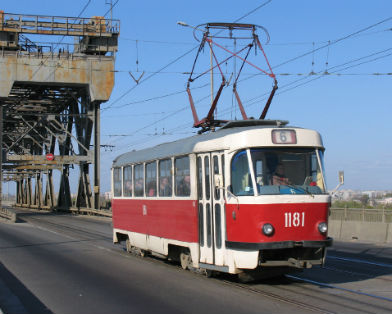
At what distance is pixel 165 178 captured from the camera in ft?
43.5

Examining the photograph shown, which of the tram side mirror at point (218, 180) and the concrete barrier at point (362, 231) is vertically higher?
the tram side mirror at point (218, 180)

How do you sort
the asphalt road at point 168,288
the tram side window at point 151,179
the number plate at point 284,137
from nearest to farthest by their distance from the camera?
the asphalt road at point 168,288 → the number plate at point 284,137 → the tram side window at point 151,179

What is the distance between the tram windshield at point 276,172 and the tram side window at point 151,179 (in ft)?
12.1

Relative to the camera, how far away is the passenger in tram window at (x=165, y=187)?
511 inches

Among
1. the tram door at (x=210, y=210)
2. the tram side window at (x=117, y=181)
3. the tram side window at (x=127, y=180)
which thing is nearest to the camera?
the tram door at (x=210, y=210)

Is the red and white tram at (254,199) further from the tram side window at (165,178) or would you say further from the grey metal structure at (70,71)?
the grey metal structure at (70,71)

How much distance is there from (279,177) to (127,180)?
Result: 6823 mm

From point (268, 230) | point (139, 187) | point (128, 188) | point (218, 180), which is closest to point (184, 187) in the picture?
point (218, 180)

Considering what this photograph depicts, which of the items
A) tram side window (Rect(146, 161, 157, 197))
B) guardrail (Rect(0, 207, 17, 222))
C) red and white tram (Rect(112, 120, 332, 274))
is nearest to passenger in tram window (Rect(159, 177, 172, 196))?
tram side window (Rect(146, 161, 157, 197))

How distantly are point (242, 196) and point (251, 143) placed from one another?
0.94m

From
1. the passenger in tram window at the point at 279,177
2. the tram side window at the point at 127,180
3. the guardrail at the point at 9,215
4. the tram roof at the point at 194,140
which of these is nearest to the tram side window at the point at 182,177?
the tram roof at the point at 194,140

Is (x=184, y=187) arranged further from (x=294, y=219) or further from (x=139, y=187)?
(x=139, y=187)

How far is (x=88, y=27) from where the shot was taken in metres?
41.8

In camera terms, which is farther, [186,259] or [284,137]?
[186,259]
